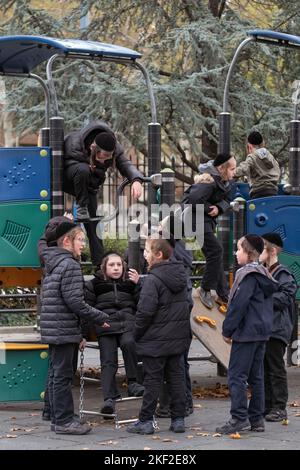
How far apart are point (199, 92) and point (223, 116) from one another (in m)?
5.68

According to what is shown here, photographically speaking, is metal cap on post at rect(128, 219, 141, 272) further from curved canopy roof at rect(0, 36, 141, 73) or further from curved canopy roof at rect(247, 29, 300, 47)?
curved canopy roof at rect(247, 29, 300, 47)

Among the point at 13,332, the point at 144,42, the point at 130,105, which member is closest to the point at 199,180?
the point at 13,332

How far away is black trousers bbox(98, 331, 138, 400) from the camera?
386 inches

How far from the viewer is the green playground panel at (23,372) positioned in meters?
10.5

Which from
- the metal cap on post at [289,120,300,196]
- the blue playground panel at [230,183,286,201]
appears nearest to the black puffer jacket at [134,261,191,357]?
the blue playground panel at [230,183,286,201]

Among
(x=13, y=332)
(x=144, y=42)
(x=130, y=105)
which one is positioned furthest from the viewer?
(x=144, y=42)

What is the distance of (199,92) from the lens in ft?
58.4

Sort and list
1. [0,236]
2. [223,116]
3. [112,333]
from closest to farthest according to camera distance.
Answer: [112,333] → [0,236] → [223,116]

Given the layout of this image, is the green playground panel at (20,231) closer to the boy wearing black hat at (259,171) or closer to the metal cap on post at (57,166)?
the metal cap on post at (57,166)

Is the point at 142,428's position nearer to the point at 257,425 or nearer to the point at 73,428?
the point at 73,428

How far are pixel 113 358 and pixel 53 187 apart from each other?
185 centimetres

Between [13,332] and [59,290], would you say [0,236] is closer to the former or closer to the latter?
[59,290]

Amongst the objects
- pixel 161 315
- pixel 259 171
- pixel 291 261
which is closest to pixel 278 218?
pixel 291 261

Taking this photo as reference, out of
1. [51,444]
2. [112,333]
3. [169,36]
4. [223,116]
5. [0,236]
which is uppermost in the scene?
[169,36]
